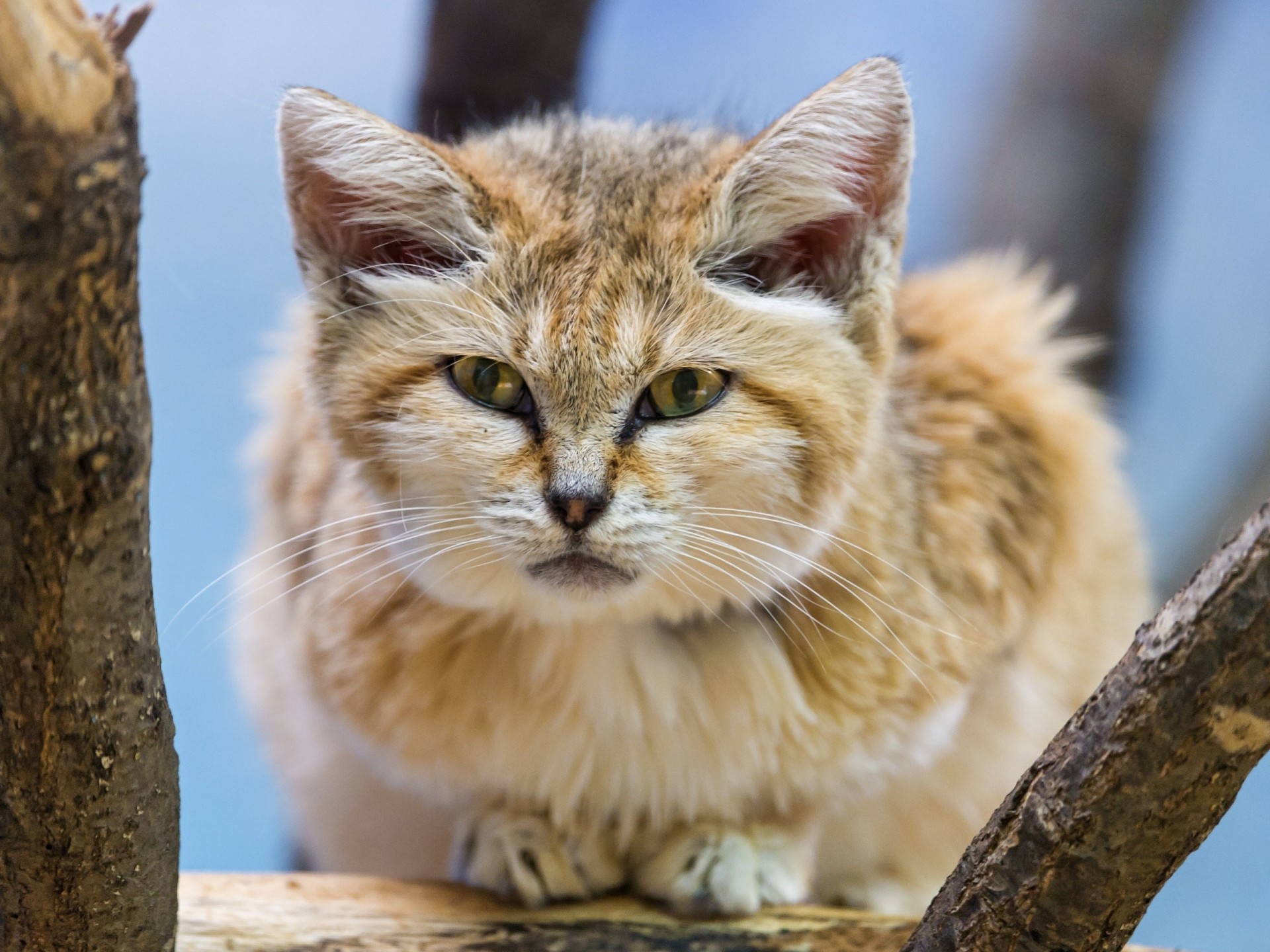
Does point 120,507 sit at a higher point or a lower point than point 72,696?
higher

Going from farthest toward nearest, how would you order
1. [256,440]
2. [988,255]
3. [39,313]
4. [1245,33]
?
[1245,33] < [988,255] < [256,440] < [39,313]

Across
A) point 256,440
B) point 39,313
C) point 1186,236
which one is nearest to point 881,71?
point 39,313

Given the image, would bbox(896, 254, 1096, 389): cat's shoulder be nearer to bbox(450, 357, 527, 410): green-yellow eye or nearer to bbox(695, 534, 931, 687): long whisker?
bbox(695, 534, 931, 687): long whisker

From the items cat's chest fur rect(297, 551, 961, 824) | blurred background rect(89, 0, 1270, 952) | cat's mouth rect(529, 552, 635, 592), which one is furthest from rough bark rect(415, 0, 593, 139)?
cat's mouth rect(529, 552, 635, 592)

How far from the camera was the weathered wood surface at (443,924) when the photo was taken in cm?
154

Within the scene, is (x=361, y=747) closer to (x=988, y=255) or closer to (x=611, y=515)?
(x=611, y=515)

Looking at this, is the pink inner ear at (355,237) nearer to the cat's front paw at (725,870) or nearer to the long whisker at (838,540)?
the long whisker at (838,540)

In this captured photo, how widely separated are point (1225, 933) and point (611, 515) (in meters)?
3.42

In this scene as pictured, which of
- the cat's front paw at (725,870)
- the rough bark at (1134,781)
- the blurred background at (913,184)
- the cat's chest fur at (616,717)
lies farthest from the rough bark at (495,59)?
the rough bark at (1134,781)

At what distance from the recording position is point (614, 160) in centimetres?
165

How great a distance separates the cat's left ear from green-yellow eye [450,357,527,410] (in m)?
0.31

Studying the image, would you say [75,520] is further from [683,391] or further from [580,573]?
[683,391]

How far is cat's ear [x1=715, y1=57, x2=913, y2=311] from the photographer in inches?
57.2

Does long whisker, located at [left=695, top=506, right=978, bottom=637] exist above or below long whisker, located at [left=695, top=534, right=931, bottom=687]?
above
